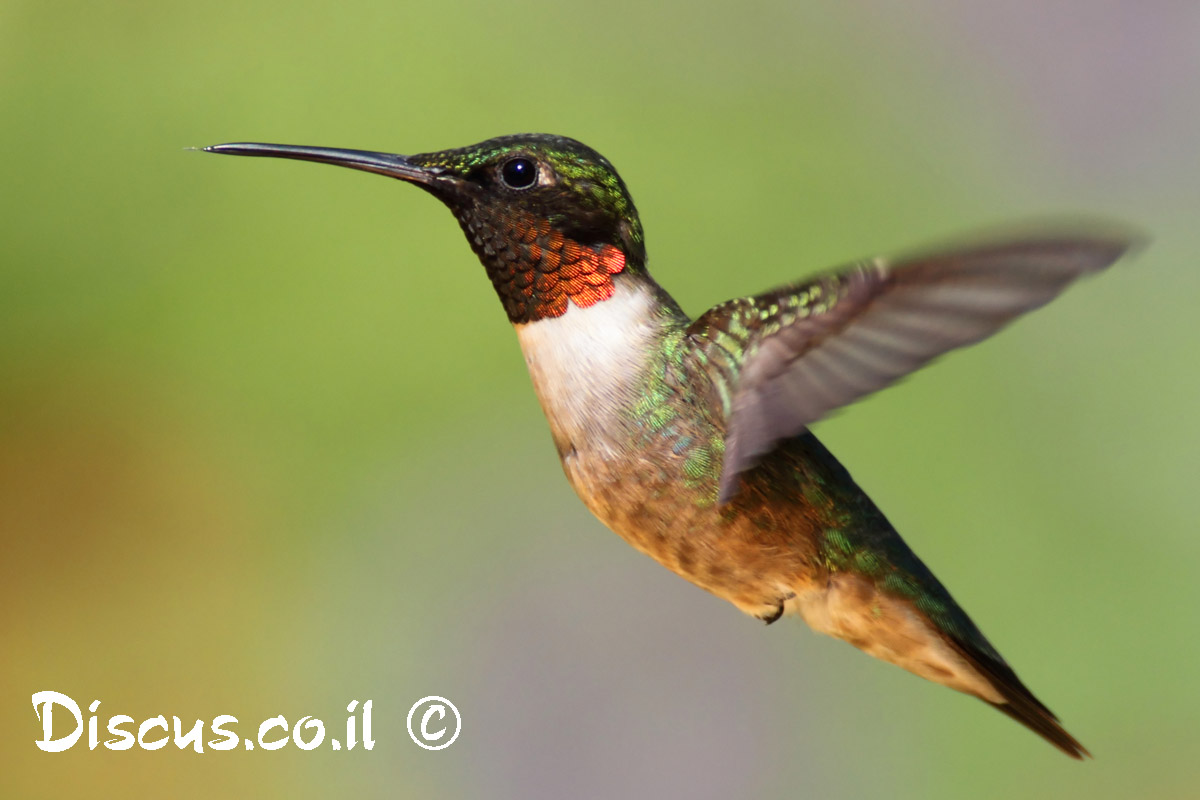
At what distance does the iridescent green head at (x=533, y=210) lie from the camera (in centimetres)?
75

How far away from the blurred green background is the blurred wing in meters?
1.29

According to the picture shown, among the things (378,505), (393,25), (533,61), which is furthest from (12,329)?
(533,61)

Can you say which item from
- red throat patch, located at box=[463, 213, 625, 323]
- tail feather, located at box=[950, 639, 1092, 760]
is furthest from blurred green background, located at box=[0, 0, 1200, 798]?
red throat patch, located at box=[463, 213, 625, 323]

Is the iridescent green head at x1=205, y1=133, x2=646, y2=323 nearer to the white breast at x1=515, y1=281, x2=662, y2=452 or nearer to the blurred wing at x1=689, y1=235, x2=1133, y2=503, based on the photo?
the white breast at x1=515, y1=281, x2=662, y2=452

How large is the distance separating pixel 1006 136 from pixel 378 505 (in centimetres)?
131

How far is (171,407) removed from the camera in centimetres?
212

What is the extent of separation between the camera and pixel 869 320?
65 cm

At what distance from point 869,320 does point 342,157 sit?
30cm

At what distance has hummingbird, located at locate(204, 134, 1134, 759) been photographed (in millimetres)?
631

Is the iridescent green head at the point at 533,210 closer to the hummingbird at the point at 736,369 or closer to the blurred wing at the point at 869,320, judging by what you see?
the hummingbird at the point at 736,369

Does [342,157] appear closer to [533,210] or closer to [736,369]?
[533,210]

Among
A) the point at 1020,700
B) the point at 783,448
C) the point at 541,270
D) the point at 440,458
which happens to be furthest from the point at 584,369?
the point at 440,458

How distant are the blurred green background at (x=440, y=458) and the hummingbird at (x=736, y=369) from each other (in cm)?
105

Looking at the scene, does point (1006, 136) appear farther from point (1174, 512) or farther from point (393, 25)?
point (393, 25)
